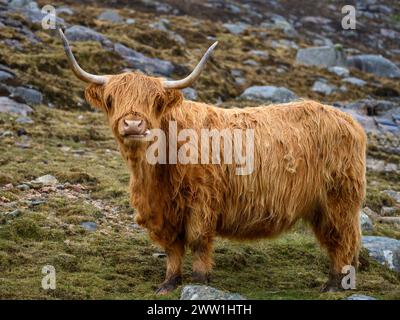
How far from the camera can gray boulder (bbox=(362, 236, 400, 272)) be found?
7301 mm

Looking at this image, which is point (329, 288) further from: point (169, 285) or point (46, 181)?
point (46, 181)

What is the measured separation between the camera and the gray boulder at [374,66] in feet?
78.4

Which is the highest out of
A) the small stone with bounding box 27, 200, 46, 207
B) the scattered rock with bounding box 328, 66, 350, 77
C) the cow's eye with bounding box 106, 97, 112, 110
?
the cow's eye with bounding box 106, 97, 112, 110

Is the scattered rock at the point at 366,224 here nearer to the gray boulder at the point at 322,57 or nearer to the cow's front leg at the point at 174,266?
the cow's front leg at the point at 174,266

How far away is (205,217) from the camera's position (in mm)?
5816

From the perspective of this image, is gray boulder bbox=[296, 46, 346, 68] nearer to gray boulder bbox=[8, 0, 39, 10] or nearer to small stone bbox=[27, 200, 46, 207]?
gray boulder bbox=[8, 0, 39, 10]

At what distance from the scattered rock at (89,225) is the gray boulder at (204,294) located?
2288 millimetres

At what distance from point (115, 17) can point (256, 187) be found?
18998 millimetres

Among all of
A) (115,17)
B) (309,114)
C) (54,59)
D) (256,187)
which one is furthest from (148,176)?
(115,17)

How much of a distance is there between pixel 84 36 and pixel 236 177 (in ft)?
43.9

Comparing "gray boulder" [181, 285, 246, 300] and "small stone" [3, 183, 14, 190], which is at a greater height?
"small stone" [3, 183, 14, 190]

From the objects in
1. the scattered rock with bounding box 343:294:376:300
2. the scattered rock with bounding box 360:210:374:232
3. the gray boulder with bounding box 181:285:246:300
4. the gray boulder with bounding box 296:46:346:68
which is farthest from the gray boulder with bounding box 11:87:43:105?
the gray boulder with bounding box 296:46:346:68

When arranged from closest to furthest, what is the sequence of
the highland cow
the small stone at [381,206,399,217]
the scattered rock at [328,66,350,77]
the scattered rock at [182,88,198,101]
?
the highland cow < the small stone at [381,206,399,217] < the scattered rock at [182,88,198,101] < the scattered rock at [328,66,350,77]
